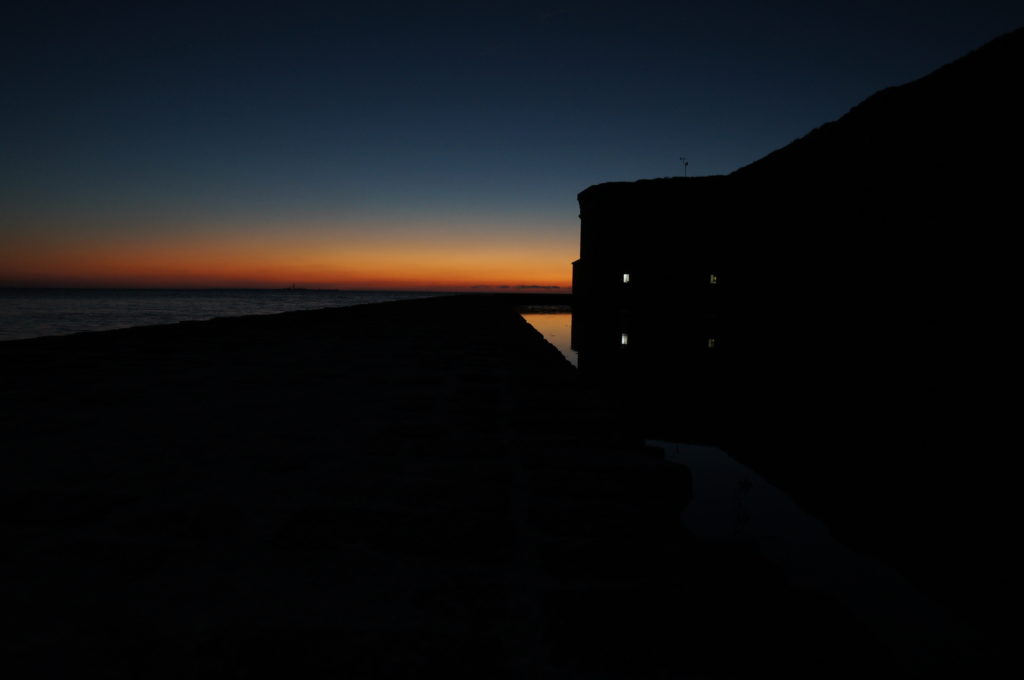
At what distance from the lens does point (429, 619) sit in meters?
1.47

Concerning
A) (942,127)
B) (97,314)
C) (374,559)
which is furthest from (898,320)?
(97,314)

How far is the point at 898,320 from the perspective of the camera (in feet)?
24.4

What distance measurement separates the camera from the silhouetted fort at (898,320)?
555 centimetres

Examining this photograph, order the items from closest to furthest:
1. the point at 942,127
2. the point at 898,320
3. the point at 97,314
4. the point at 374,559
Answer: the point at 374,559 → the point at 942,127 → the point at 898,320 → the point at 97,314

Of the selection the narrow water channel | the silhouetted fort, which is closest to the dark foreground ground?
the narrow water channel

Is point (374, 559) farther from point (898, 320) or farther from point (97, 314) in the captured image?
point (97, 314)

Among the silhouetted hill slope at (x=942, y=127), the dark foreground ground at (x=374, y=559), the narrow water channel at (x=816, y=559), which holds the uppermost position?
the silhouetted hill slope at (x=942, y=127)

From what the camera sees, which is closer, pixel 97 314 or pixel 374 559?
pixel 374 559

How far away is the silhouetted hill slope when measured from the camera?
220 inches

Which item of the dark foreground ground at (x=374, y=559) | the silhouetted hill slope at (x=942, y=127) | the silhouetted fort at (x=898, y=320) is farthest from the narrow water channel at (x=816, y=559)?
the silhouetted hill slope at (x=942, y=127)

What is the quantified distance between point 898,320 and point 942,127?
2562mm

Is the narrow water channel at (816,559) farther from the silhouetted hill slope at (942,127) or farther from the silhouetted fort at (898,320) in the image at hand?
the silhouetted hill slope at (942,127)

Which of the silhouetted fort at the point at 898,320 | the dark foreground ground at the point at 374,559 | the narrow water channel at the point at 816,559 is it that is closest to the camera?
the dark foreground ground at the point at 374,559

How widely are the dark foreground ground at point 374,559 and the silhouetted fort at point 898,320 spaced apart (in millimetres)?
4377
